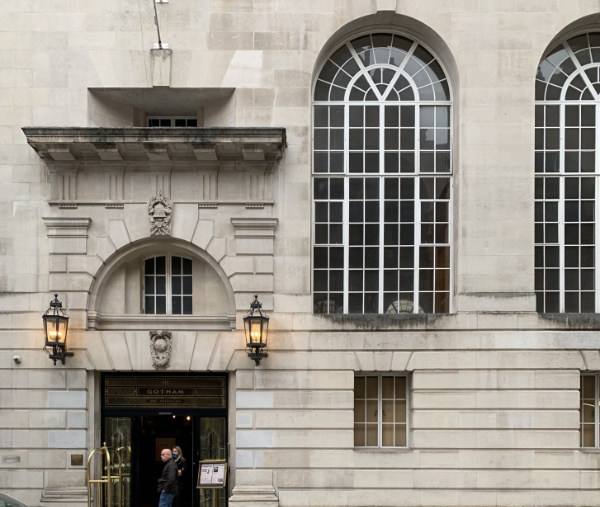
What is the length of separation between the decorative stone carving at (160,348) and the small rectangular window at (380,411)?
4315 mm

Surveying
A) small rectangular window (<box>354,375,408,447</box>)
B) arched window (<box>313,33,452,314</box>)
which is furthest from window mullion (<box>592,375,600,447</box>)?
small rectangular window (<box>354,375,408,447</box>)

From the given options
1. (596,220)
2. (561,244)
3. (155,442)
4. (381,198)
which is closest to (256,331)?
(155,442)

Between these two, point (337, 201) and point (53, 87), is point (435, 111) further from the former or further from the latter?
point (53, 87)

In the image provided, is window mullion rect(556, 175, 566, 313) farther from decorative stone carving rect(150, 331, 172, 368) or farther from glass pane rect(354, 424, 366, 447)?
→ decorative stone carving rect(150, 331, 172, 368)

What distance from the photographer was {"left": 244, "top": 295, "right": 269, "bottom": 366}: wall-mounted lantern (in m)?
14.1

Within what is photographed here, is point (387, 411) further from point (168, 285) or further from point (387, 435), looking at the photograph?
point (168, 285)

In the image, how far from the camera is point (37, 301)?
14703mm

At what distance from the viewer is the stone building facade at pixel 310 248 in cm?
1449

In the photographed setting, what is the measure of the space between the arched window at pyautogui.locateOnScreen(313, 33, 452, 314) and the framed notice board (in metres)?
4.22

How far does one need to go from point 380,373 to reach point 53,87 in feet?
32.3

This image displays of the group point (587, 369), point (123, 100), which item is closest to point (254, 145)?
point (123, 100)

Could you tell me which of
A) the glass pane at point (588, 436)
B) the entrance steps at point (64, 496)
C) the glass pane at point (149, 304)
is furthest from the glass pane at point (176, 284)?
the glass pane at point (588, 436)

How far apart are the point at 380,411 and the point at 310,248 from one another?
4.06 meters

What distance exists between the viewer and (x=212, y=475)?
569 inches
